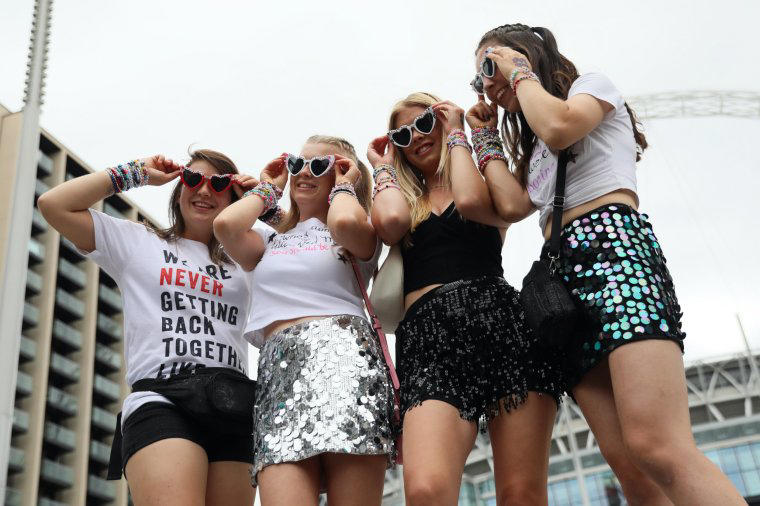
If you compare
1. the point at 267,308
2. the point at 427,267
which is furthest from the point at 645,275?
the point at 267,308

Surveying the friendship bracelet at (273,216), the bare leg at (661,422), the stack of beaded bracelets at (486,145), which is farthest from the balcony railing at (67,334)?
the bare leg at (661,422)

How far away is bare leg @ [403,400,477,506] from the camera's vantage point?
9.17 feet

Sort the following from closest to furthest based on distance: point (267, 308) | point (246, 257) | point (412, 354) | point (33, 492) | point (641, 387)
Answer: point (641, 387), point (412, 354), point (267, 308), point (246, 257), point (33, 492)

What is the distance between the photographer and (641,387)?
8.29 ft

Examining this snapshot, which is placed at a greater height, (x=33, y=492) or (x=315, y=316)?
(x=33, y=492)

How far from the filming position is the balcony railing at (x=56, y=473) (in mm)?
43250

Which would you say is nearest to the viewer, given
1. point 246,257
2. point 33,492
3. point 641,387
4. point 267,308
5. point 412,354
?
point 641,387

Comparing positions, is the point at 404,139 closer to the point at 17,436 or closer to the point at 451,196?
the point at 451,196

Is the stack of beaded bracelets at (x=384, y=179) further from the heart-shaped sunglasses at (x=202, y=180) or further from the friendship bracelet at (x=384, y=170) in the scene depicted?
the heart-shaped sunglasses at (x=202, y=180)

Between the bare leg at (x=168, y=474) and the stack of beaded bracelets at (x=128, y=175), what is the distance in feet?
4.44

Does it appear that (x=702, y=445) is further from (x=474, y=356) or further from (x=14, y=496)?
(x=474, y=356)

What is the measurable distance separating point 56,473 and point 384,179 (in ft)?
150

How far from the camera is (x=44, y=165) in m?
49.2

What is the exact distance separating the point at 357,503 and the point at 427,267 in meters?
1.03
